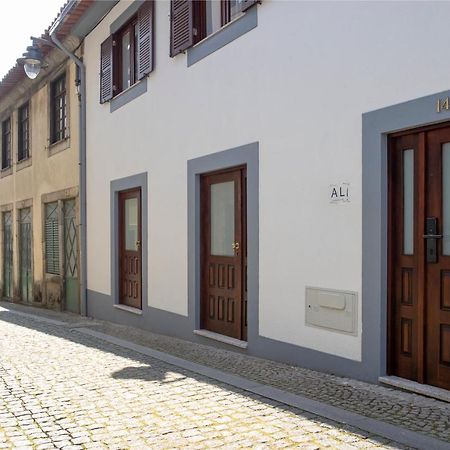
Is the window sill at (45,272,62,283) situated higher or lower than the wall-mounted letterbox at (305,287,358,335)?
lower

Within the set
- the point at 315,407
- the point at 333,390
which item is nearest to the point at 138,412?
the point at 315,407

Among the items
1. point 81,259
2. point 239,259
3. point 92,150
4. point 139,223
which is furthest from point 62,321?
point 239,259

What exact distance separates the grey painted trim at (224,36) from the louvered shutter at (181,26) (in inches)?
5.5

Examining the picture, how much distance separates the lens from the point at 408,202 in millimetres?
4656

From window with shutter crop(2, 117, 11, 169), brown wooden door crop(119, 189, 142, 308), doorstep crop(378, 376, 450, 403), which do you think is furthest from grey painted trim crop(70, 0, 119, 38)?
doorstep crop(378, 376, 450, 403)

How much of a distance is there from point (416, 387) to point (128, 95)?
22.2 feet

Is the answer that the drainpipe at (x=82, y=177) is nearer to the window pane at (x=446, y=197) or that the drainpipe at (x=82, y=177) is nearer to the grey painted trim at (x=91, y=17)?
the grey painted trim at (x=91, y=17)

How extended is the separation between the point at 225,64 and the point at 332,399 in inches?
160

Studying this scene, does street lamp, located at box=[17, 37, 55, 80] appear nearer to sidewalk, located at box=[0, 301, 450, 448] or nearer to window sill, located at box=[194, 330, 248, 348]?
sidewalk, located at box=[0, 301, 450, 448]

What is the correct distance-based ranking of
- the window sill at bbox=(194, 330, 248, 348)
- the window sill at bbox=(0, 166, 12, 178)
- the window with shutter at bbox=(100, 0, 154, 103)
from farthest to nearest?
the window sill at bbox=(0, 166, 12, 178) → the window with shutter at bbox=(100, 0, 154, 103) → the window sill at bbox=(194, 330, 248, 348)

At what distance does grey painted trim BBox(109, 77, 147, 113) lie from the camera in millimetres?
8945

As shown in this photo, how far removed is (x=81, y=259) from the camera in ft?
36.8

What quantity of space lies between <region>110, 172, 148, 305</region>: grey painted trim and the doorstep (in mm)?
4832

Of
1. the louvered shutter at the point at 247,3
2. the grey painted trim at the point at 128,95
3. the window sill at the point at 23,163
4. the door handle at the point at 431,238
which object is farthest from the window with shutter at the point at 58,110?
the door handle at the point at 431,238
